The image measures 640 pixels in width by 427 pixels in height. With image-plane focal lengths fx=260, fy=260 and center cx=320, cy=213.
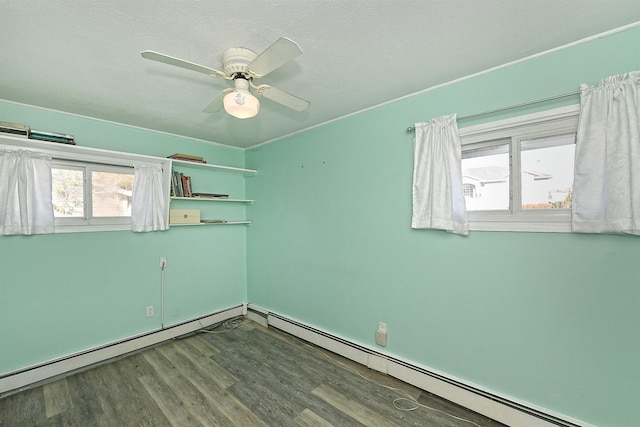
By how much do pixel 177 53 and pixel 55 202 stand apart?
1.96 m

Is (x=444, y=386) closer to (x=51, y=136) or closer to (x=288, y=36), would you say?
(x=288, y=36)

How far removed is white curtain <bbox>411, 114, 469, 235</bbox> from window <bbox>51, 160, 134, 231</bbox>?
2.89 meters

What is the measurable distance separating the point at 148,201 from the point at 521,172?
10.9 feet

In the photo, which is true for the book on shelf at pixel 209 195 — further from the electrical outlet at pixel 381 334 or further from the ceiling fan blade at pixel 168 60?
the electrical outlet at pixel 381 334

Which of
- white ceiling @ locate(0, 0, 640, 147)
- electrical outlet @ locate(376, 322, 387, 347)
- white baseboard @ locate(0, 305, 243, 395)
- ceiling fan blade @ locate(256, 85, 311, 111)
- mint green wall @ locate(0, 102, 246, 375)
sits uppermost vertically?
white ceiling @ locate(0, 0, 640, 147)

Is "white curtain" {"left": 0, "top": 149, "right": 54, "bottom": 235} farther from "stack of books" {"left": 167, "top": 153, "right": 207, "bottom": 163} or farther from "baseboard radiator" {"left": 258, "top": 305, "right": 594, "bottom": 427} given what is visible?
"baseboard radiator" {"left": 258, "top": 305, "right": 594, "bottom": 427}

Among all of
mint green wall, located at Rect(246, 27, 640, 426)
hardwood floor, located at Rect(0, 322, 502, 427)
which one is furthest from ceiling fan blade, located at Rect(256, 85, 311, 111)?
hardwood floor, located at Rect(0, 322, 502, 427)

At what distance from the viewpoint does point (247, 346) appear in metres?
2.79

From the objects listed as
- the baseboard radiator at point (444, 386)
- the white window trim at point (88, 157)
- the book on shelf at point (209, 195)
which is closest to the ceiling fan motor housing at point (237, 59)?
the white window trim at point (88, 157)

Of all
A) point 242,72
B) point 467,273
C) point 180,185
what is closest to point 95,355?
point 180,185

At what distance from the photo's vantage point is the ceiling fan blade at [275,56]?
1.10 m

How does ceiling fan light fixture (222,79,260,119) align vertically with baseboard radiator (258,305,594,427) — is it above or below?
above

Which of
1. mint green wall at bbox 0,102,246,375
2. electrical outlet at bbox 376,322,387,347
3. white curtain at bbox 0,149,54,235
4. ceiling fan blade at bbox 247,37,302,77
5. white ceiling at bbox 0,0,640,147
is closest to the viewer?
ceiling fan blade at bbox 247,37,302,77

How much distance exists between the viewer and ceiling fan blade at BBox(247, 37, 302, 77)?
1103 millimetres
